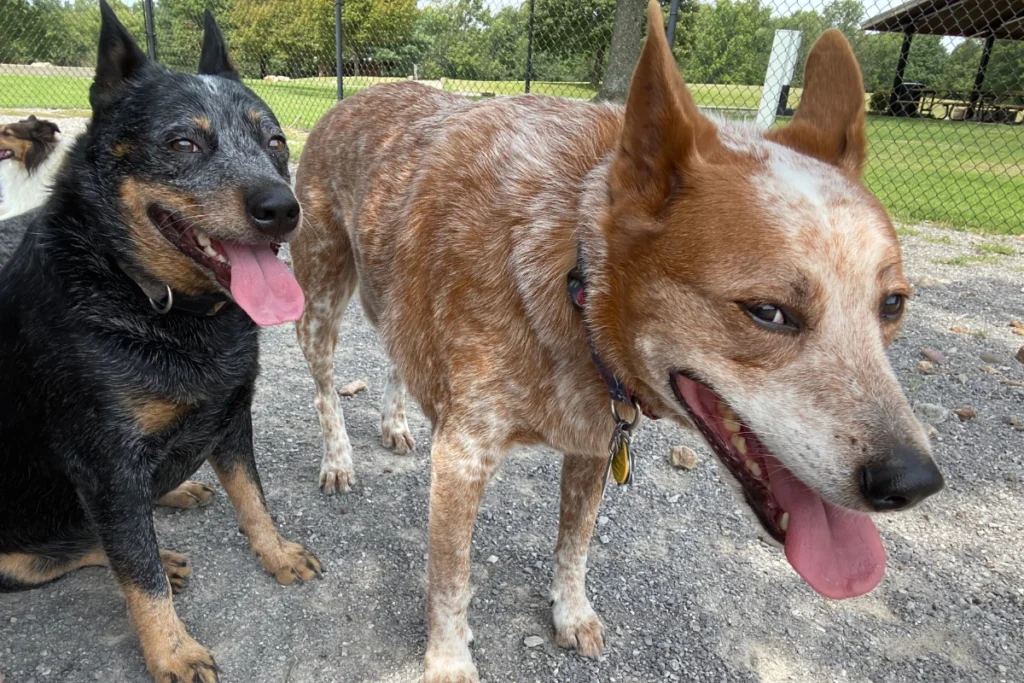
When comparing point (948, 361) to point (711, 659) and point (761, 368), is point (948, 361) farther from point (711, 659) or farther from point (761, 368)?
point (761, 368)

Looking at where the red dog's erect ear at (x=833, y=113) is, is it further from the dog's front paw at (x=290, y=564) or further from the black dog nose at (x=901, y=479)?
the dog's front paw at (x=290, y=564)

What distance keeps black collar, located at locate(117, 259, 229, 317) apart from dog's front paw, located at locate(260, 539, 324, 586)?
101cm

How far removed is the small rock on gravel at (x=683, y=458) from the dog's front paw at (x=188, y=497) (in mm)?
2246

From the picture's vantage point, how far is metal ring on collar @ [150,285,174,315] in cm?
218

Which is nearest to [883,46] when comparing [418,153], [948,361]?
[948,361]

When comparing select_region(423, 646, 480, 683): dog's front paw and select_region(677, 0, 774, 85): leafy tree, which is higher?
select_region(677, 0, 774, 85): leafy tree

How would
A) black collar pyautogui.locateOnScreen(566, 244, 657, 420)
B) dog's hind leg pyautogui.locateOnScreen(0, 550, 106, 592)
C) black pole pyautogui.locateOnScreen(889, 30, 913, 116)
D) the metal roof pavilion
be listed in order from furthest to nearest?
black pole pyautogui.locateOnScreen(889, 30, 913, 116) < the metal roof pavilion < dog's hind leg pyautogui.locateOnScreen(0, 550, 106, 592) < black collar pyautogui.locateOnScreen(566, 244, 657, 420)

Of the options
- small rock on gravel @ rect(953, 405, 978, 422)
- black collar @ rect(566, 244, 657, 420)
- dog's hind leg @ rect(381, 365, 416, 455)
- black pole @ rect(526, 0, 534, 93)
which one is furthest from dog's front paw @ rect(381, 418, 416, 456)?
black pole @ rect(526, 0, 534, 93)

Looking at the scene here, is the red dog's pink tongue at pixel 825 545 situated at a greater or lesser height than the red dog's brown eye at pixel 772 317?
lesser

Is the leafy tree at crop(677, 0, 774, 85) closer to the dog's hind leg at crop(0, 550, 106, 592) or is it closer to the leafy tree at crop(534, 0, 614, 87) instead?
the leafy tree at crop(534, 0, 614, 87)

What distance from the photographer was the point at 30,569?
7.84 ft

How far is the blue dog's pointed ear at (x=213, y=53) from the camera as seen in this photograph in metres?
2.72

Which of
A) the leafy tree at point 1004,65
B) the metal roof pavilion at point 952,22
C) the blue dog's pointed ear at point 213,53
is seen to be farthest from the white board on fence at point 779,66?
the leafy tree at point 1004,65

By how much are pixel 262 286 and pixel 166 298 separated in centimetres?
30
